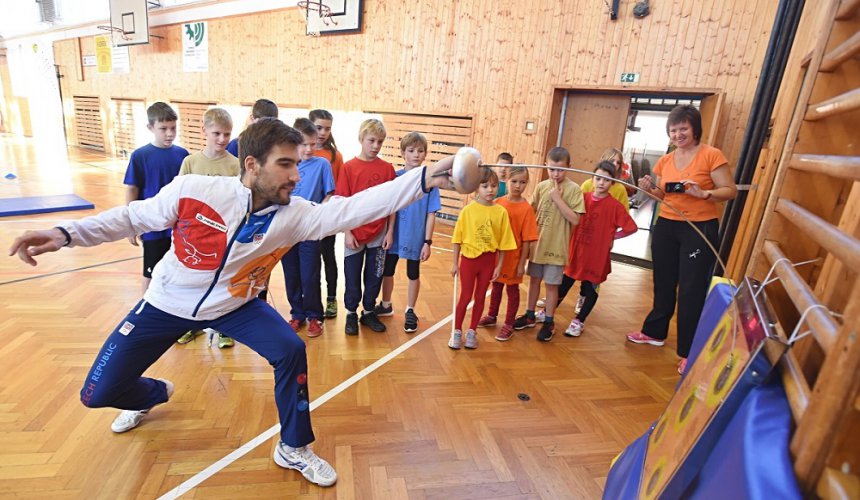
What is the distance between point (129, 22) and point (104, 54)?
2486 millimetres

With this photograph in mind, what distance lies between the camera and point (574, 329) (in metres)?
3.45

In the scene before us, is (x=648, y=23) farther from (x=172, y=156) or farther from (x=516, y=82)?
(x=172, y=156)

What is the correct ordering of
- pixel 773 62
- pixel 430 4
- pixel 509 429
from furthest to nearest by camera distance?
pixel 430 4, pixel 773 62, pixel 509 429

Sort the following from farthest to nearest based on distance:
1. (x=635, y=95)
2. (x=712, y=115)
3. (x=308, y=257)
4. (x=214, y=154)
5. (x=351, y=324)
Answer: (x=635, y=95)
(x=712, y=115)
(x=351, y=324)
(x=308, y=257)
(x=214, y=154)

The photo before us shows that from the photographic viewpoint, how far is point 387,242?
3.07m

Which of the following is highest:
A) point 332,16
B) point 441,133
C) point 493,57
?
point 332,16

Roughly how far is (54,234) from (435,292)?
3.09 metres

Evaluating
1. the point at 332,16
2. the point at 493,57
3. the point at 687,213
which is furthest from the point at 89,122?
the point at 687,213

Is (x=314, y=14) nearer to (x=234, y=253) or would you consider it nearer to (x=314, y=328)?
(x=314, y=328)

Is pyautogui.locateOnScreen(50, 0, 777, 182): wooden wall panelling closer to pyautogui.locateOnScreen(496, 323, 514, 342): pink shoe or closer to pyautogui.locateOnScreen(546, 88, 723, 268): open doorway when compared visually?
pyautogui.locateOnScreen(546, 88, 723, 268): open doorway

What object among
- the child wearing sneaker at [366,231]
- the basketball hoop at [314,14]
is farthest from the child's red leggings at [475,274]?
the basketball hoop at [314,14]

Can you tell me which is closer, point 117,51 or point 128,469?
point 128,469

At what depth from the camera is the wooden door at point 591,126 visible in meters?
5.73

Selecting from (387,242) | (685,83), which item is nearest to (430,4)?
(685,83)
